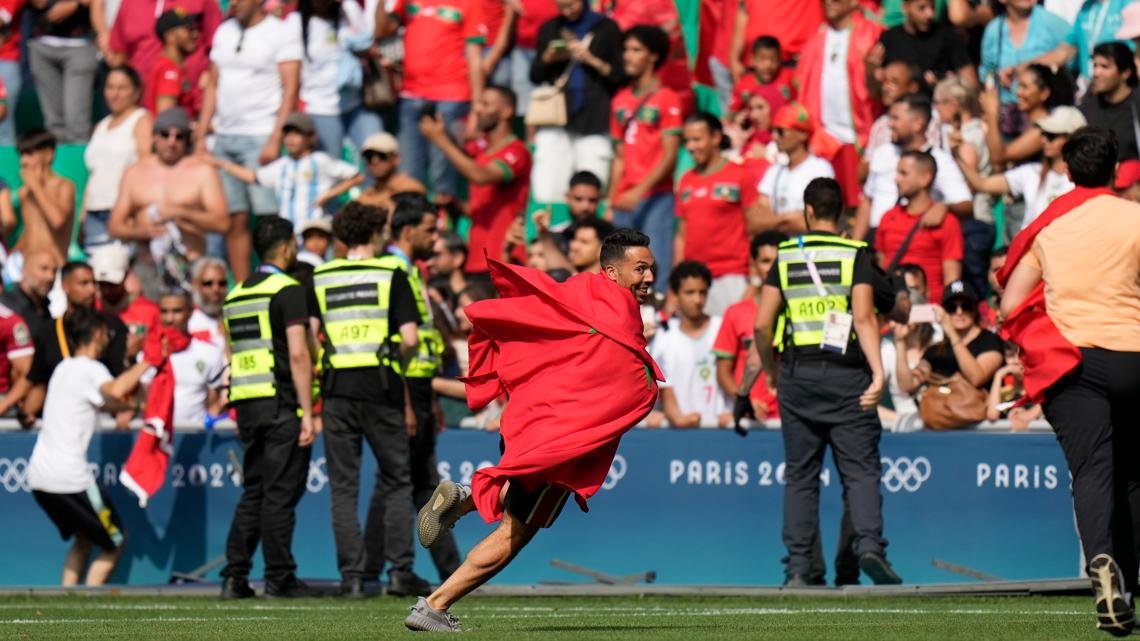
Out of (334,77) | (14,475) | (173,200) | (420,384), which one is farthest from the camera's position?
(334,77)

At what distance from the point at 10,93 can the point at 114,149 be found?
1.68 metres

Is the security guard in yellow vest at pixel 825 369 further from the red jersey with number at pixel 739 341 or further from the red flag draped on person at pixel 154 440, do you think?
the red flag draped on person at pixel 154 440

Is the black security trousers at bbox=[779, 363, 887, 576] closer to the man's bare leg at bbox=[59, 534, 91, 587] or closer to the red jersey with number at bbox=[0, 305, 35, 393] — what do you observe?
the man's bare leg at bbox=[59, 534, 91, 587]

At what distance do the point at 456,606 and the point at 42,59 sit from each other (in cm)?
999

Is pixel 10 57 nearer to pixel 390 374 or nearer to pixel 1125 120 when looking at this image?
pixel 390 374

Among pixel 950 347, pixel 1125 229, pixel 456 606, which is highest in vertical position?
pixel 1125 229

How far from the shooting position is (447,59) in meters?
18.8

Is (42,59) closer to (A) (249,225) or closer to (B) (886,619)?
(A) (249,225)

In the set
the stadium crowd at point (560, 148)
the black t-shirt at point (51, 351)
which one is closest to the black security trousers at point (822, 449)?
the stadium crowd at point (560, 148)

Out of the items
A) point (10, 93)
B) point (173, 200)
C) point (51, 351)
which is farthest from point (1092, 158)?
point (10, 93)

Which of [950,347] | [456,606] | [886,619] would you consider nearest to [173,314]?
[456,606]

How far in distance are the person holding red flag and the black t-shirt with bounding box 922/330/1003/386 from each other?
4300 millimetres

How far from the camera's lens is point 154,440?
15.0 metres

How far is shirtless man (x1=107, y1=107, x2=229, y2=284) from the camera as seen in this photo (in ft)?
61.2
